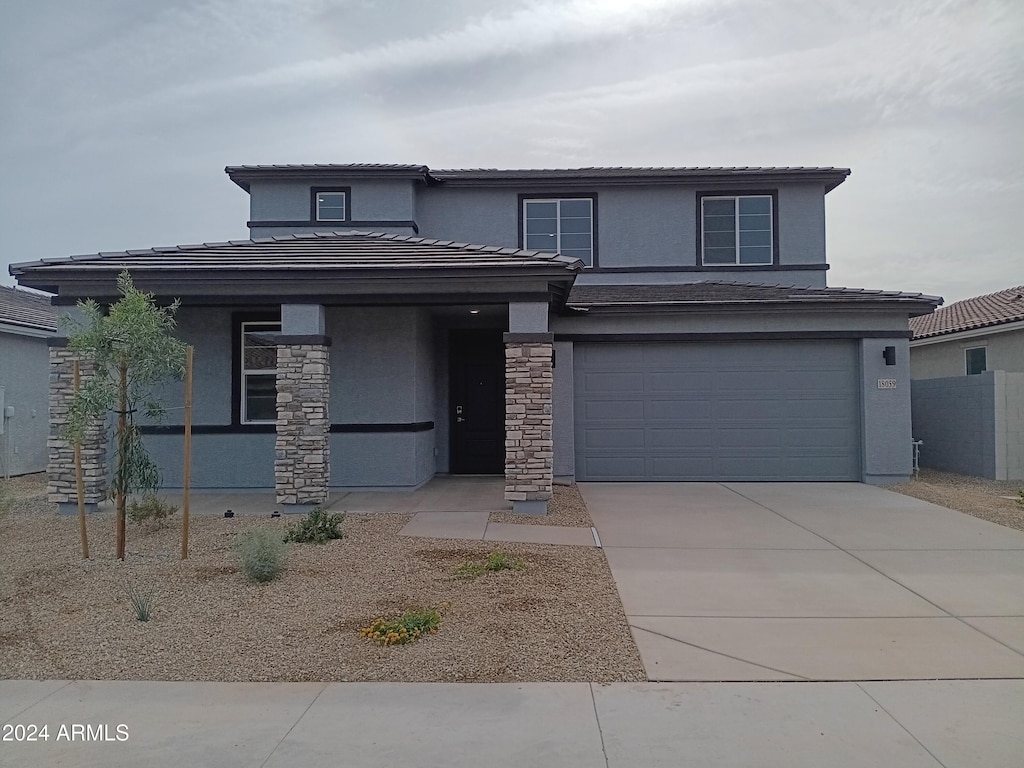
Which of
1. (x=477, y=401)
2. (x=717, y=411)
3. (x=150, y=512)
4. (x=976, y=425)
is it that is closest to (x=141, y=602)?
(x=150, y=512)

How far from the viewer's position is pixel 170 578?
7.01m

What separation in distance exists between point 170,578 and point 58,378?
522 centimetres

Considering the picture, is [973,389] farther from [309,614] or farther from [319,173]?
[319,173]

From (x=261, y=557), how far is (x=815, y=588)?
17.2 feet

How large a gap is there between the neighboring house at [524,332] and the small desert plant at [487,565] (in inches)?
106

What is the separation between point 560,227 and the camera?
15.9 m

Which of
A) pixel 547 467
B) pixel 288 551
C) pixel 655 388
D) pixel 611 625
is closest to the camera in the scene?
pixel 611 625

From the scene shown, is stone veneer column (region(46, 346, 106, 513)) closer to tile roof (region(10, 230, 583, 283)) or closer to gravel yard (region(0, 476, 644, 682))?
tile roof (region(10, 230, 583, 283))

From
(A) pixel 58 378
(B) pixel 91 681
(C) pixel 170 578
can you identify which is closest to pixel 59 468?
(A) pixel 58 378

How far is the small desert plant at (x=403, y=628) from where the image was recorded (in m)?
5.36

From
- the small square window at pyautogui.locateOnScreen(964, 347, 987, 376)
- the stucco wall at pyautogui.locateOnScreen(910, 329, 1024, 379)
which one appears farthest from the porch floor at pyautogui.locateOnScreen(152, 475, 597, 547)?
the small square window at pyautogui.locateOnScreen(964, 347, 987, 376)

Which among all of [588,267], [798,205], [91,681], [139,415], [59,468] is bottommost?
[91,681]

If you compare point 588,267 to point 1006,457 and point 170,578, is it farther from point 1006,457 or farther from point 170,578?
point 170,578

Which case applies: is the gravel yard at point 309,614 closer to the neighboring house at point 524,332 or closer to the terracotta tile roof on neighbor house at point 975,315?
the neighboring house at point 524,332
